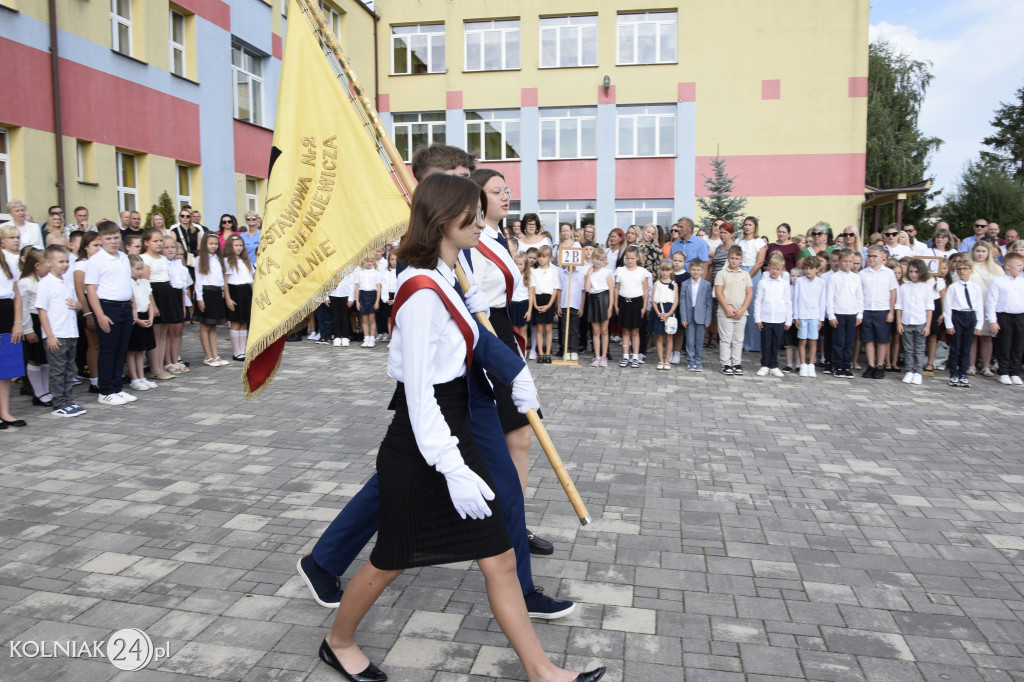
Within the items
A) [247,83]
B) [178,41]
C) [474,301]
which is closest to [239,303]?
[474,301]

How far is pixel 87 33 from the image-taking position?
50.8 feet

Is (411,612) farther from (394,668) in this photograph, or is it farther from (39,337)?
(39,337)

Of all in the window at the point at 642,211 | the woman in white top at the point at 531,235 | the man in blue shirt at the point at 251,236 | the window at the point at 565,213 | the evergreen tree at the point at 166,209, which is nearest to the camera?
the woman in white top at the point at 531,235

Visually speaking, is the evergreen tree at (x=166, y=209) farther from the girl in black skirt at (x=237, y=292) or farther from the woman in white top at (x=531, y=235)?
the woman in white top at (x=531, y=235)

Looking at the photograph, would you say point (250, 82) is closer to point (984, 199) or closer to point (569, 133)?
point (569, 133)

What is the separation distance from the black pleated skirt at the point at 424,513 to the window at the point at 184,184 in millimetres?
18304

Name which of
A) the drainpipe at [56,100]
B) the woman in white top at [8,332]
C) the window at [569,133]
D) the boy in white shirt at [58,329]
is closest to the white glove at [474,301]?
the woman in white top at [8,332]

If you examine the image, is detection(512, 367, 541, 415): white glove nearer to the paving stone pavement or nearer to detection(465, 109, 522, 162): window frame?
the paving stone pavement

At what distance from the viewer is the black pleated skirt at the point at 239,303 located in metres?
11.9

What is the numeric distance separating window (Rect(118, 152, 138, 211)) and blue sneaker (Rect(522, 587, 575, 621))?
16.3m

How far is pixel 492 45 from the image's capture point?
1136 inches

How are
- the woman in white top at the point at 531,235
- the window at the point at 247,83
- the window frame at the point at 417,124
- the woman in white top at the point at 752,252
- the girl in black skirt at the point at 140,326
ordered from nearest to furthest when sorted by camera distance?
the girl in black skirt at the point at 140,326
the woman in white top at the point at 752,252
the woman in white top at the point at 531,235
the window at the point at 247,83
the window frame at the point at 417,124

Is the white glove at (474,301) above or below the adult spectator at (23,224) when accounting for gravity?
below

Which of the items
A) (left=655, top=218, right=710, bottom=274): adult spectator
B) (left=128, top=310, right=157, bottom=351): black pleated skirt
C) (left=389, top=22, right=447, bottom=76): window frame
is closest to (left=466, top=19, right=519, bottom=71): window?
(left=389, top=22, right=447, bottom=76): window frame
